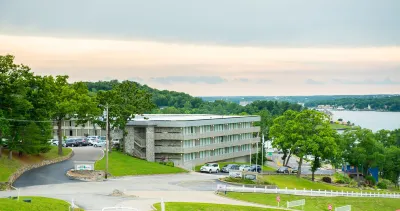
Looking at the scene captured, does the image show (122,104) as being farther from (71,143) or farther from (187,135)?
(71,143)

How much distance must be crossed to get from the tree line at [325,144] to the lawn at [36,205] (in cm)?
4993

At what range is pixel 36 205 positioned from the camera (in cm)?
4450

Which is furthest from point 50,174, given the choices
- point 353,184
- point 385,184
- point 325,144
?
point 385,184

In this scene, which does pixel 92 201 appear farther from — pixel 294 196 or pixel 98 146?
pixel 98 146

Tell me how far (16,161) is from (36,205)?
3111 cm

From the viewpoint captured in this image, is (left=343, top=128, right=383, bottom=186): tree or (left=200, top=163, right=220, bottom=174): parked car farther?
(left=343, top=128, right=383, bottom=186): tree

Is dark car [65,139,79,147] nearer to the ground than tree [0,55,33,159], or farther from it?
nearer to the ground

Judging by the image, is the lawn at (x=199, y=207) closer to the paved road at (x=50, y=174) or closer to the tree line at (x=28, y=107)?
the paved road at (x=50, y=174)

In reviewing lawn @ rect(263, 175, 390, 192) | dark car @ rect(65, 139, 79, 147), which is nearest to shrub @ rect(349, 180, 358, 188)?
lawn @ rect(263, 175, 390, 192)

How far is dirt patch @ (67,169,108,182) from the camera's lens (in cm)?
7105

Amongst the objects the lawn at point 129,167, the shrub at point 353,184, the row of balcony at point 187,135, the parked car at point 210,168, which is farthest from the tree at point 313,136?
the lawn at point 129,167

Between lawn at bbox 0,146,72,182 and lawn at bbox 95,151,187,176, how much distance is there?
760 cm

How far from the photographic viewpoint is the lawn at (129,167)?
255 feet

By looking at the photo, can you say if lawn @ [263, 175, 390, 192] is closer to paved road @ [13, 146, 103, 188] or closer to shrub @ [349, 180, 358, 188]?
shrub @ [349, 180, 358, 188]
